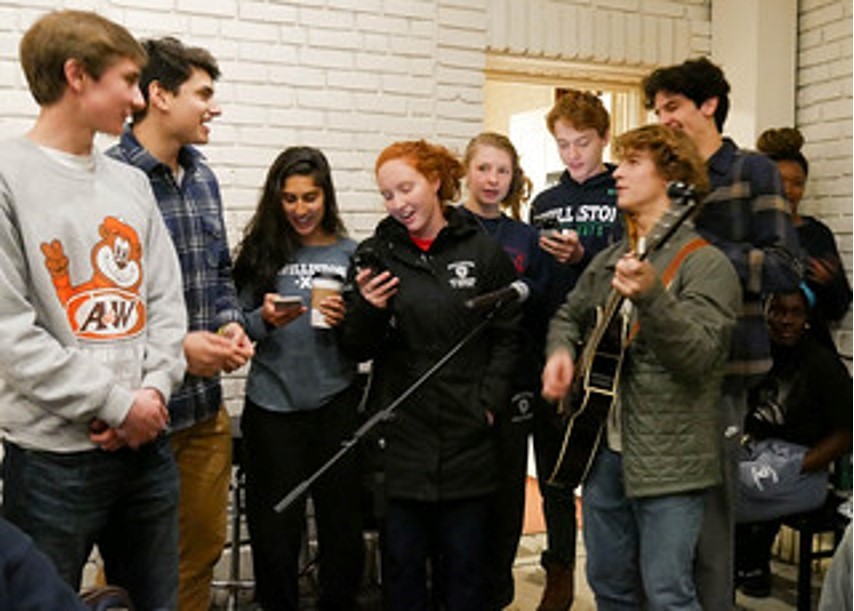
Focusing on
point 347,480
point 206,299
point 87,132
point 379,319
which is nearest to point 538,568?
point 347,480

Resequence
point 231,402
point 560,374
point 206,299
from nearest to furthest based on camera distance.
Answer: point 560,374
point 206,299
point 231,402

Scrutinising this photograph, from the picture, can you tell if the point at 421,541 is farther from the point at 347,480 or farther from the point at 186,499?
the point at 186,499

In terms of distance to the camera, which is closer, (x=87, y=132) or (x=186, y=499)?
(x=87, y=132)


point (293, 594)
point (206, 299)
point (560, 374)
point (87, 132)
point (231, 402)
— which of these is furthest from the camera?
point (231, 402)

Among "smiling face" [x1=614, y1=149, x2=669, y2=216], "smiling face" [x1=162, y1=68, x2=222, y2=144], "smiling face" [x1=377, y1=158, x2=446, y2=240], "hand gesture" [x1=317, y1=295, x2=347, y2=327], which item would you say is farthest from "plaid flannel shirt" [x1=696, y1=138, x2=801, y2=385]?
"smiling face" [x1=162, y1=68, x2=222, y2=144]

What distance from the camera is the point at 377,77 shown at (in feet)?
12.1

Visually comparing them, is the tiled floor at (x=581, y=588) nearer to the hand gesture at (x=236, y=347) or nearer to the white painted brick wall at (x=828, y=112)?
the white painted brick wall at (x=828, y=112)

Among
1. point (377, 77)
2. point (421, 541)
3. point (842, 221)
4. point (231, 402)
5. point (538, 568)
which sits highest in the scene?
point (377, 77)

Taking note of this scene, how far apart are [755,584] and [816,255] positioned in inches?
50.3

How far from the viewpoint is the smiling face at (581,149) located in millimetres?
3113

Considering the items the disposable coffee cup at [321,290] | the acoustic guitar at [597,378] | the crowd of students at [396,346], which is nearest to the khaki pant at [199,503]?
the crowd of students at [396,346]

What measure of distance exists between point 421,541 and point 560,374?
0.64 meters

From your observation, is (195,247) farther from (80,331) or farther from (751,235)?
(751,235)

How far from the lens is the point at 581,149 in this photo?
123 inches
